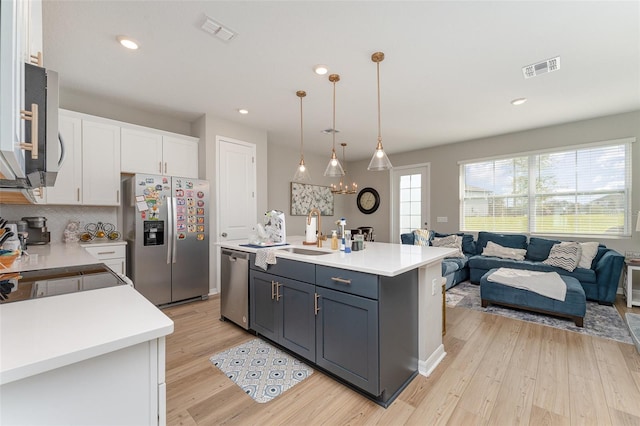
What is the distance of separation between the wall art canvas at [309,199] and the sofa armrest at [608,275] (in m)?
4.91

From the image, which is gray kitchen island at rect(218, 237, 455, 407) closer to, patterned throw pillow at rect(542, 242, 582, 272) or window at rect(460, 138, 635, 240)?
patterned throw pillow at rect(542, 242, 582, 272)

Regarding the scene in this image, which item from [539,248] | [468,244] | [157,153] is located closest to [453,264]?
[468,244]

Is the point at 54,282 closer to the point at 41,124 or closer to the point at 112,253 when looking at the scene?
the point at 41,124

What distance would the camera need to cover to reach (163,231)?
349 cm

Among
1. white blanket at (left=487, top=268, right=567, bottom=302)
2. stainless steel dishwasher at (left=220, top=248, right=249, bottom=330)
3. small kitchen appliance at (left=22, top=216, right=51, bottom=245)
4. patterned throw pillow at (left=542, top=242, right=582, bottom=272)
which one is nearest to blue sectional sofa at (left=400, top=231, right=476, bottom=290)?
white blanket at (left=487, top=268, right=567, bottom=302)

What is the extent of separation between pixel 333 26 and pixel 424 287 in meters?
2.15

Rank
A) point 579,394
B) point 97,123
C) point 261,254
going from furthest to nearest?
point 97,123
point 261,254
point 579,394

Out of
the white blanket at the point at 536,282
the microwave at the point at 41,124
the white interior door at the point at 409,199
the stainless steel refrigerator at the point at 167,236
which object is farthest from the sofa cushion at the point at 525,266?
the microwave at the point at 41,124

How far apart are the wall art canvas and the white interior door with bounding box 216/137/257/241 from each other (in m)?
1.64

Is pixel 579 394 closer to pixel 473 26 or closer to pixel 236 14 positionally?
pixel 473 26

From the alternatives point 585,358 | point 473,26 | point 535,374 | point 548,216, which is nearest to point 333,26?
point 473,26

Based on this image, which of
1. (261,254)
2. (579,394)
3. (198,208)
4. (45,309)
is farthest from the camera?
(198,208)

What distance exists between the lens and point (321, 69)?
2.76m

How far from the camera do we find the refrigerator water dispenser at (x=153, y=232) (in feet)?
11.0
